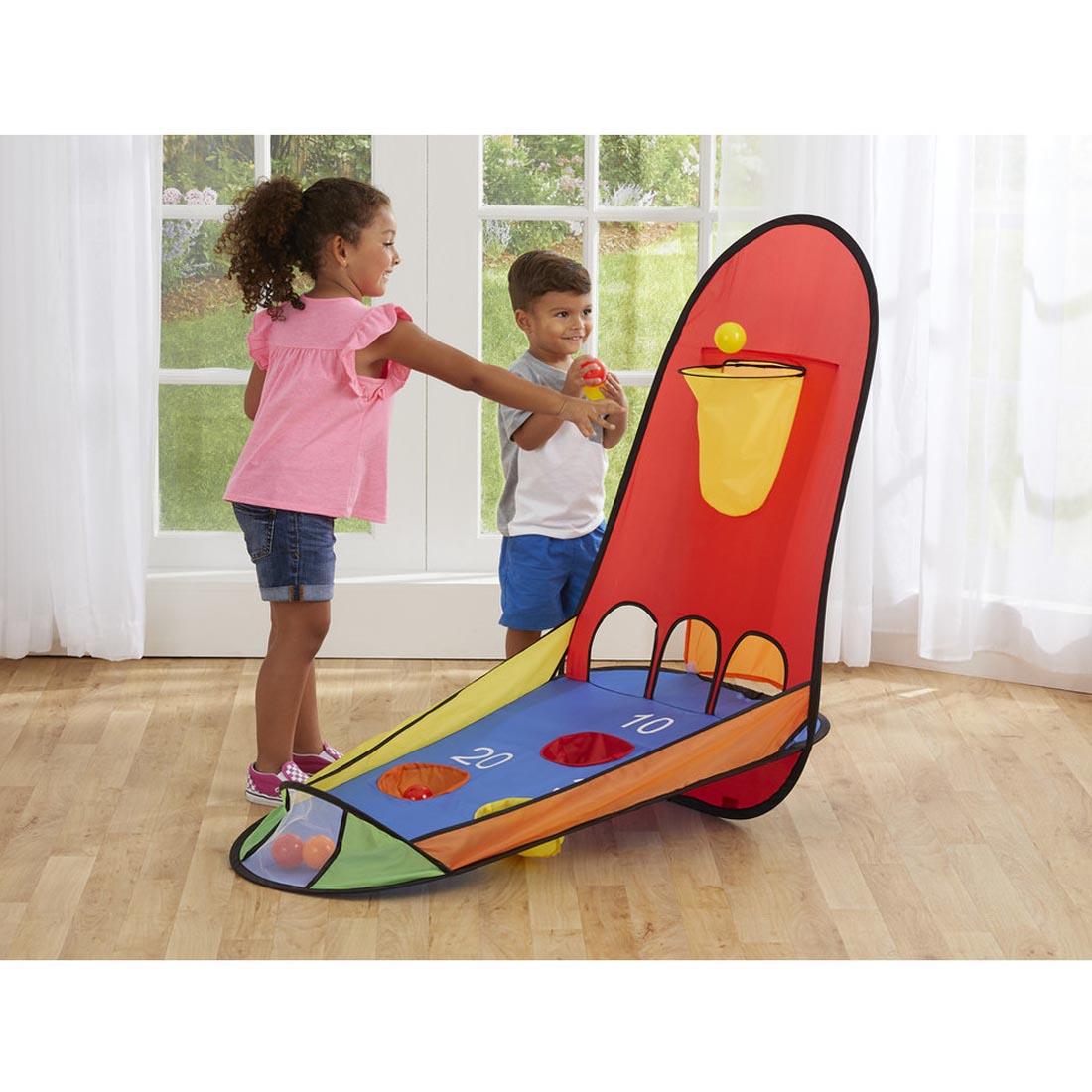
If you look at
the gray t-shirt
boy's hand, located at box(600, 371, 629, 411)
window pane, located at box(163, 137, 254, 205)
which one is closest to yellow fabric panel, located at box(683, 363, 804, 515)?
boy's hand, located at box(600, 371, 629, 411)

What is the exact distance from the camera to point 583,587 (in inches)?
92.2

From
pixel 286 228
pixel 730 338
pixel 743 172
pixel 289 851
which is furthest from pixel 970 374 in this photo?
pixel 289 851

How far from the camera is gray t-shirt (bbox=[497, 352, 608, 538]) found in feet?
7.89

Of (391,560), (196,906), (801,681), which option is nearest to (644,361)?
(391,560)

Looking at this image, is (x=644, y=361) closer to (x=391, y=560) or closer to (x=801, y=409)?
(x=391, y=560)

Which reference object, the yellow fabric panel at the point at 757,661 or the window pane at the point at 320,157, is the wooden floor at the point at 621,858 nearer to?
the yellow fabric panel at the point at 757,661

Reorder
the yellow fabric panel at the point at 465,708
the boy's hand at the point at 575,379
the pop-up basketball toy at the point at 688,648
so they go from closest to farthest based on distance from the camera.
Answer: the pop-up basketball toy at the point at 688,648, the yellow fabric panel at the point at 465,708, the boy's hand at the point at 575,379

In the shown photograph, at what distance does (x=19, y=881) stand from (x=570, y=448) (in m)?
0.99

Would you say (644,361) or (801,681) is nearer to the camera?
(801,681)

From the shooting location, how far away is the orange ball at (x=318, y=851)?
1981 mm

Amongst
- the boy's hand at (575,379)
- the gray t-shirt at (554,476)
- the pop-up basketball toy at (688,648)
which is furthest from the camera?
the gray t-shirt at (554,476)

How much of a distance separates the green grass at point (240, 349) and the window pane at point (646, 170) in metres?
0.08

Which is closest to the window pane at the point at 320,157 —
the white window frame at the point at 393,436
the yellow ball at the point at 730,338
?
the white window frame at the point at 393,436

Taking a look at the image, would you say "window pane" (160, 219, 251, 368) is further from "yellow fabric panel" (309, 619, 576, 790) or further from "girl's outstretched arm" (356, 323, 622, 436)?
"yellow fabric panel" (309, 619, 576, 790)
